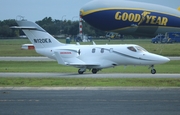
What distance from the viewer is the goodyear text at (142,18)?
69500mm

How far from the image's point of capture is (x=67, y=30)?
121m

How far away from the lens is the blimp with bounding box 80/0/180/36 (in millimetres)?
69500

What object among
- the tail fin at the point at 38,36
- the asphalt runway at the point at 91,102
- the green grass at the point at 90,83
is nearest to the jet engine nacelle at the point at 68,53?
the tail fin at the point at 38,36

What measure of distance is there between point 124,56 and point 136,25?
134ft

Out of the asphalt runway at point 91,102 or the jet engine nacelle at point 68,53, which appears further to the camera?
the jet engine nacelle at point 68,53

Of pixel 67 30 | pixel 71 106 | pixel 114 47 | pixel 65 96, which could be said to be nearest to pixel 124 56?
pixel 114 47

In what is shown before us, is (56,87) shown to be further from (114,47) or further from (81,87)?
(114,47)

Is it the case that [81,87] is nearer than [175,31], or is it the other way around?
[81,87]

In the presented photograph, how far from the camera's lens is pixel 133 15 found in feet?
229

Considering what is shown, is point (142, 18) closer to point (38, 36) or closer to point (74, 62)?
point (38, 36)

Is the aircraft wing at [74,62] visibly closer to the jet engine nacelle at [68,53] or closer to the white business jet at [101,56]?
the white business jet at [101,56]

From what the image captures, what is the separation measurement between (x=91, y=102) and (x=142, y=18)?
181 ft

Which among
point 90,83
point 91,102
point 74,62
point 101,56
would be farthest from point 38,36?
point 91,102

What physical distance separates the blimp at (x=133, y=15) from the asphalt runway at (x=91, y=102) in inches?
1996
